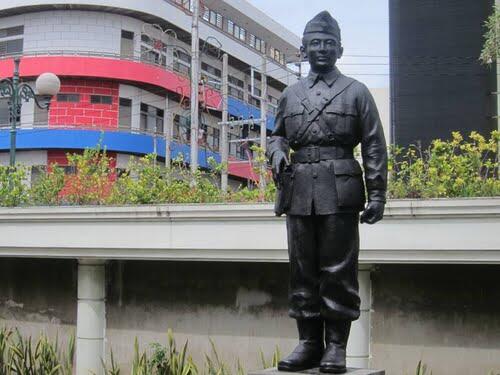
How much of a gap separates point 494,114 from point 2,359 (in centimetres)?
1438

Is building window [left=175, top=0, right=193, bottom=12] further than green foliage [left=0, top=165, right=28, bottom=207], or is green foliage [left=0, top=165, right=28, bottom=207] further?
building window [left=175, top=0, right=193, bottom=12]

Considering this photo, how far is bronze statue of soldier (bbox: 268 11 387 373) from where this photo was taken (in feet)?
18.9

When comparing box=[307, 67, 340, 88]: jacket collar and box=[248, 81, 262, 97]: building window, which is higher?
box=[248, 81, 262, 97]: building window

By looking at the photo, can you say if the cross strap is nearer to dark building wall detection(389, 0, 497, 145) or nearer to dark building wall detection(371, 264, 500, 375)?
dark building wall detection(371, 264, 500, 375)

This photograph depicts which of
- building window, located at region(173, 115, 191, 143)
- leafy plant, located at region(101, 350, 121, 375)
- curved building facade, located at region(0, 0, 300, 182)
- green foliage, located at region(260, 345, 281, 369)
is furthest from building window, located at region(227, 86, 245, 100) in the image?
green foliage, located at region(260, 345, 281, 369)

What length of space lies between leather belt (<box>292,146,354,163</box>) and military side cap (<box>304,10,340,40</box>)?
0.84 metres

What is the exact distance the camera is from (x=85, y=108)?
115 feet

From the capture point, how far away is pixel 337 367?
563 centimetres

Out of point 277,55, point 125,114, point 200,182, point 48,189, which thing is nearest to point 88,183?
point 48,189

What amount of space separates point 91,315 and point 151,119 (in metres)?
27.9

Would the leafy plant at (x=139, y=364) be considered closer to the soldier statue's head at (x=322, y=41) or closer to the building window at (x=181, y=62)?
the soldier statue's head at (x=322, y=41)

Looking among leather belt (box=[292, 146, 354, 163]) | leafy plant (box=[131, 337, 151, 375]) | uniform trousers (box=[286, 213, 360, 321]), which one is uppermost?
leather belt (box=[292, 146, 354, 163])

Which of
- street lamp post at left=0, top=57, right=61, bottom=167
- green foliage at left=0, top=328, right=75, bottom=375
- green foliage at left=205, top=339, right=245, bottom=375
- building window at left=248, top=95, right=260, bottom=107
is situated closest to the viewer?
green foliage at left=205, top=339, right=245, bottom=375

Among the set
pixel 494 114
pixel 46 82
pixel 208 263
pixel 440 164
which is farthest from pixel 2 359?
pixel 494 114
